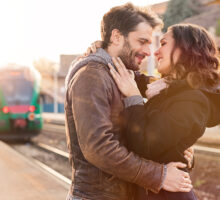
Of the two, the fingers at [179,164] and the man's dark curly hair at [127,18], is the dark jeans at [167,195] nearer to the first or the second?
the fingers at [179,164]

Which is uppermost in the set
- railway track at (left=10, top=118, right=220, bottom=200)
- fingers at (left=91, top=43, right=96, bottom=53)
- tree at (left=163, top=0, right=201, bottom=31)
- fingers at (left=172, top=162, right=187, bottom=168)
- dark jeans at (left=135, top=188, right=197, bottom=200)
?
tree at (left=163, top=0, right=201, bottom=31)

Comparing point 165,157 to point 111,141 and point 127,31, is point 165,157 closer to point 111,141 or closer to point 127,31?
point 111,141

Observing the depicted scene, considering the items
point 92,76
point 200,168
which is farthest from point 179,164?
point 200,168

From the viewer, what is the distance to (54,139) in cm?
1838

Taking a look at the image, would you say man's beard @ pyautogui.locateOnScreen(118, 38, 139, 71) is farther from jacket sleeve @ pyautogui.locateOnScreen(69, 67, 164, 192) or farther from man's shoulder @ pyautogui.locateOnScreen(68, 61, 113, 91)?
jacket sleeve @ pyautogui.locateOnScreen(69, 67, 164, 192)

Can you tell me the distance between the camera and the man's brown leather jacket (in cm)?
189

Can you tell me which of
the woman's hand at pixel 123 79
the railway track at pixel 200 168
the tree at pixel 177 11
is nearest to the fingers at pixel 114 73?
the woman's hand at pixel 123 79

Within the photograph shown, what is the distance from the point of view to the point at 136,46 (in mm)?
2254

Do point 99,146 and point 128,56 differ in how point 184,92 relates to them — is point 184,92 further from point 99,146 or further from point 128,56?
point 99,146

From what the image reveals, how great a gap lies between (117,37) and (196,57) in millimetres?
506

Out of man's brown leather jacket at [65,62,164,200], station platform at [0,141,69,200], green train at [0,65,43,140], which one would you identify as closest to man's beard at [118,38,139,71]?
man's brown leather jacket at [65,62,164,200]

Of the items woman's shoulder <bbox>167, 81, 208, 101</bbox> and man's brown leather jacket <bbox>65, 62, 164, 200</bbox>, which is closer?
man's brown leather jacket <bbox>65, 62, 164, 200</bbox>

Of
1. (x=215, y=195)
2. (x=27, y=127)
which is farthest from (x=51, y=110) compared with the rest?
(x=215, y=195)

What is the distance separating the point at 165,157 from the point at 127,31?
768 mm
